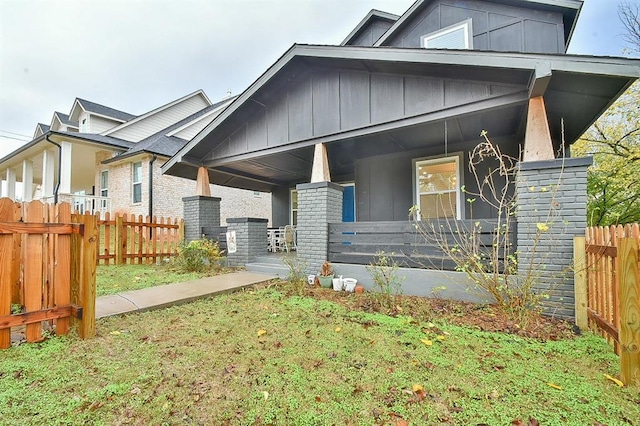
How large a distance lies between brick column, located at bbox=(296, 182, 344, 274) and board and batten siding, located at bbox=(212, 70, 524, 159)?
49.8 inches

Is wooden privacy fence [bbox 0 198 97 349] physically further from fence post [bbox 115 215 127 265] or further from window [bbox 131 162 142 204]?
window [bbox 131 162 142 204]

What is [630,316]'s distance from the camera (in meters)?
2.18

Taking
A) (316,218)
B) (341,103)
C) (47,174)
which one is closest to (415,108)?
(341,103)

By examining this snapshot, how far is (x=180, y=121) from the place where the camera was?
17234 mm

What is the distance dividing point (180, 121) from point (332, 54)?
1496cm

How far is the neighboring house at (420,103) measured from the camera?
4.19 metres

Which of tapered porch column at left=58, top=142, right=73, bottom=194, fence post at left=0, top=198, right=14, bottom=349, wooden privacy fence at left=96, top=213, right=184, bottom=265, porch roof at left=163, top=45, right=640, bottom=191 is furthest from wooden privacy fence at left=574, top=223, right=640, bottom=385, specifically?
tapered porch column at left=58, top=142, right=73, bottom=194

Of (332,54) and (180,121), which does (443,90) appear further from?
(180,121)

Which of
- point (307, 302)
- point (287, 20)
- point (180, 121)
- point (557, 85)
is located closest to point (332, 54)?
point (557, 85)

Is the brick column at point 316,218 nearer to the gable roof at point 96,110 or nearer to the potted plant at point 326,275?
the potted plant at point 326,275

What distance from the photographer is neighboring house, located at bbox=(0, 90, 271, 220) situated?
12.0 m

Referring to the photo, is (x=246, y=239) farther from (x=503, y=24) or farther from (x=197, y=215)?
(x=503, y=24)

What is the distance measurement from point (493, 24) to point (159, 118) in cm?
1685

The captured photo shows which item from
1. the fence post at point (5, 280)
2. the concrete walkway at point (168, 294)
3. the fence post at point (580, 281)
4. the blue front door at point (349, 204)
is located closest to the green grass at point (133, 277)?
the concrete walkway at point (168, 294)
